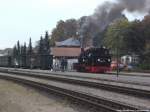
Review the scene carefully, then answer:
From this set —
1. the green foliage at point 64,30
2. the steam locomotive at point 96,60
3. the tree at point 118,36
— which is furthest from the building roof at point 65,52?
the green foliage at point 64,30

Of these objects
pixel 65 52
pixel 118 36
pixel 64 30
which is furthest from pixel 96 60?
pixel 64 30

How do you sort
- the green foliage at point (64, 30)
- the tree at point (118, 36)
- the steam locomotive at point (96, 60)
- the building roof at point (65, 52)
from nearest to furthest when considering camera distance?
the steam locomotive at point (96, 60) < the tree at point (118, 36) < the building roof at point (65, 52) < the green foliage at point (64, 30)

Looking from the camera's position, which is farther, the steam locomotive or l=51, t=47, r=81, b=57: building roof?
l=51, t=47, r=81, b=57: building roof

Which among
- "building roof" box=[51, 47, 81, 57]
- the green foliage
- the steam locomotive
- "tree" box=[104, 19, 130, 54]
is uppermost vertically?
the green foliage

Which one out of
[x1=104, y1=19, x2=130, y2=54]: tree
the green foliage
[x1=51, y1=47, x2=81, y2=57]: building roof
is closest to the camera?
[x1=104, y1=19, x2=130, y2=54]: tree

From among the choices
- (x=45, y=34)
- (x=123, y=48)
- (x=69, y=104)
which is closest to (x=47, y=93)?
(x=69, y=104)

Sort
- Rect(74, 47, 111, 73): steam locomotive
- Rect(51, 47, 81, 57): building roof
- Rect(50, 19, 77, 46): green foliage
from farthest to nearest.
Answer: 1. Rect(50, 19, 77, 46): green foliage
2. Rect(51, 47, 81, 57): building roof
3. Rect(74, 47, 111, 73): steam locomotive

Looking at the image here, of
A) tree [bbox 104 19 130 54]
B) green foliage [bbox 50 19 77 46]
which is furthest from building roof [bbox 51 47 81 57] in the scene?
green foliage [bbox 50 19 77 46]

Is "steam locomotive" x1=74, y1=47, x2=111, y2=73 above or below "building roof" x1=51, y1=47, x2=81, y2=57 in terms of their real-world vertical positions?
below

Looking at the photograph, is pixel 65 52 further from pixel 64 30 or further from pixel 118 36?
pixel 64 30

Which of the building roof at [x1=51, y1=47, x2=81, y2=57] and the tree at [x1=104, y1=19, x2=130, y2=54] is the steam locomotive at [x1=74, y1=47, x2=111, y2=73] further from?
the building roof at [x1=51, y1=47, x2=81, y2=57]

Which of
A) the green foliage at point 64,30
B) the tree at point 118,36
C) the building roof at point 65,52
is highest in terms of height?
the green foliage at point 64,30

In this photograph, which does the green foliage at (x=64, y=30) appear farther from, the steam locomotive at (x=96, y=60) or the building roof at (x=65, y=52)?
the steam locomotive at (x=96, y=60)

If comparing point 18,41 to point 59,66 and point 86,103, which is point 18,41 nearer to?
point 59,66
